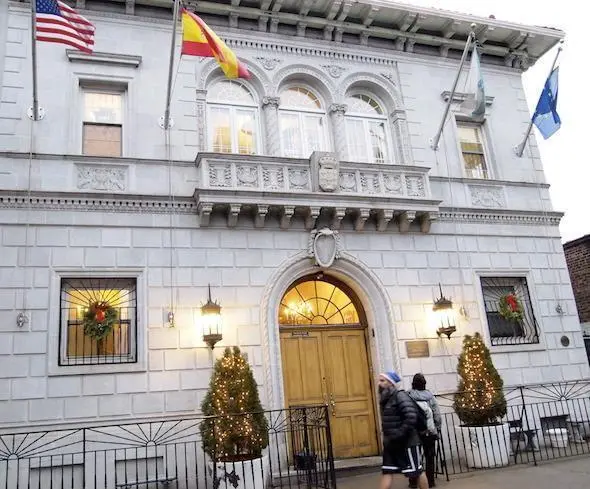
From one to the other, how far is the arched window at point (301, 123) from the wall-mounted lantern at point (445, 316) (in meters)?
4.70

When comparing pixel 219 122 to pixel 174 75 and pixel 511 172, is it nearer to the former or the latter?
pixel 174 75

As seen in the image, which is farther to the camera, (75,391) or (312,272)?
(312,272)

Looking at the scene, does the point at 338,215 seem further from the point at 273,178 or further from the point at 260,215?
the point at 260,215

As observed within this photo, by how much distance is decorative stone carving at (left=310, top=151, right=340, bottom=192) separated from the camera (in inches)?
487

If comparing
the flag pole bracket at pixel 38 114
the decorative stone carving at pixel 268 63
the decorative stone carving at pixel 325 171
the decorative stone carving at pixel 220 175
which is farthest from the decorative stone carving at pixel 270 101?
the flag pole bracket at pixel 38 114

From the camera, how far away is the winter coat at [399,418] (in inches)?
313

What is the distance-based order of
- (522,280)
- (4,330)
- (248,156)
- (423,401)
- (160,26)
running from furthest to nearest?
(522,280) → (160,26) → (248,156) → (4,330) → (423,401)

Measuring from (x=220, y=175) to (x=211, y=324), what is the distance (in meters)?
3.18

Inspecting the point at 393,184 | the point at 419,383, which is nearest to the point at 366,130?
the point at 393,184

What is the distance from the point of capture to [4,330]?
10.1 meters

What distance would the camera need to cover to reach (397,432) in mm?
7973

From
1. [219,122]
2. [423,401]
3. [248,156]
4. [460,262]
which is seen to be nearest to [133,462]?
[423,401]

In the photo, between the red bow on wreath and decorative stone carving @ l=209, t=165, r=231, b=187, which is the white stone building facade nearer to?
decorative stone carving @ l=209, t=165, r=231, b=187

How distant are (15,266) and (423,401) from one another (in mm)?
7810
